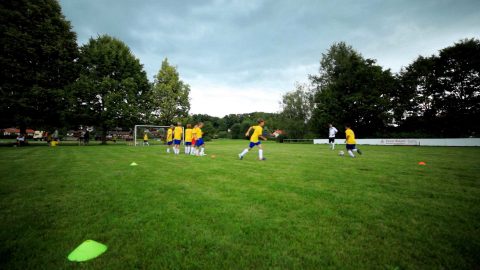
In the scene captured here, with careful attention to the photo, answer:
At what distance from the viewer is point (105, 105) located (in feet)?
102

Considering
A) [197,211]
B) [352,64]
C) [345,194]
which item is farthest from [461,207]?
[352,64]

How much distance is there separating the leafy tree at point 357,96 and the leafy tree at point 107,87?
114 ft

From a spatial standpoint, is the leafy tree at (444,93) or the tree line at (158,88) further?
the leafy tree at (444,93)

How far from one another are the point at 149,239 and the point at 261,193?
9.21 ft

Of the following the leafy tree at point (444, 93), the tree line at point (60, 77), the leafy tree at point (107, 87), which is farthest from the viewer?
the leafy tree at point (444, 93)

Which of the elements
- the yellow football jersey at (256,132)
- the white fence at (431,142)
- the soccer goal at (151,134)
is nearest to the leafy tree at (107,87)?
the soccer goal at (151,134)

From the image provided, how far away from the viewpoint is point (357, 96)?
39.3m

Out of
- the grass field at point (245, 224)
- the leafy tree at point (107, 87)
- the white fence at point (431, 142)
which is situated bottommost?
the grass field at point (245, 224)

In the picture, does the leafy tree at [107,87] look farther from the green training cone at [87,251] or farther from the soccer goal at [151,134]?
the green training cone at [87,251]

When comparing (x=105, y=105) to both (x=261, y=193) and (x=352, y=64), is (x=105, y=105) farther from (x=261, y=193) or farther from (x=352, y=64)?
(x=352, y=64)

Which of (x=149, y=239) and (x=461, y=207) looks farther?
(x=461, y=207)

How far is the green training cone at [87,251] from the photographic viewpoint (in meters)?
2.41

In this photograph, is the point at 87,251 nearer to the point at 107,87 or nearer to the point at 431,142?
the point at 107,87

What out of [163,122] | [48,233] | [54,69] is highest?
[54,69]
